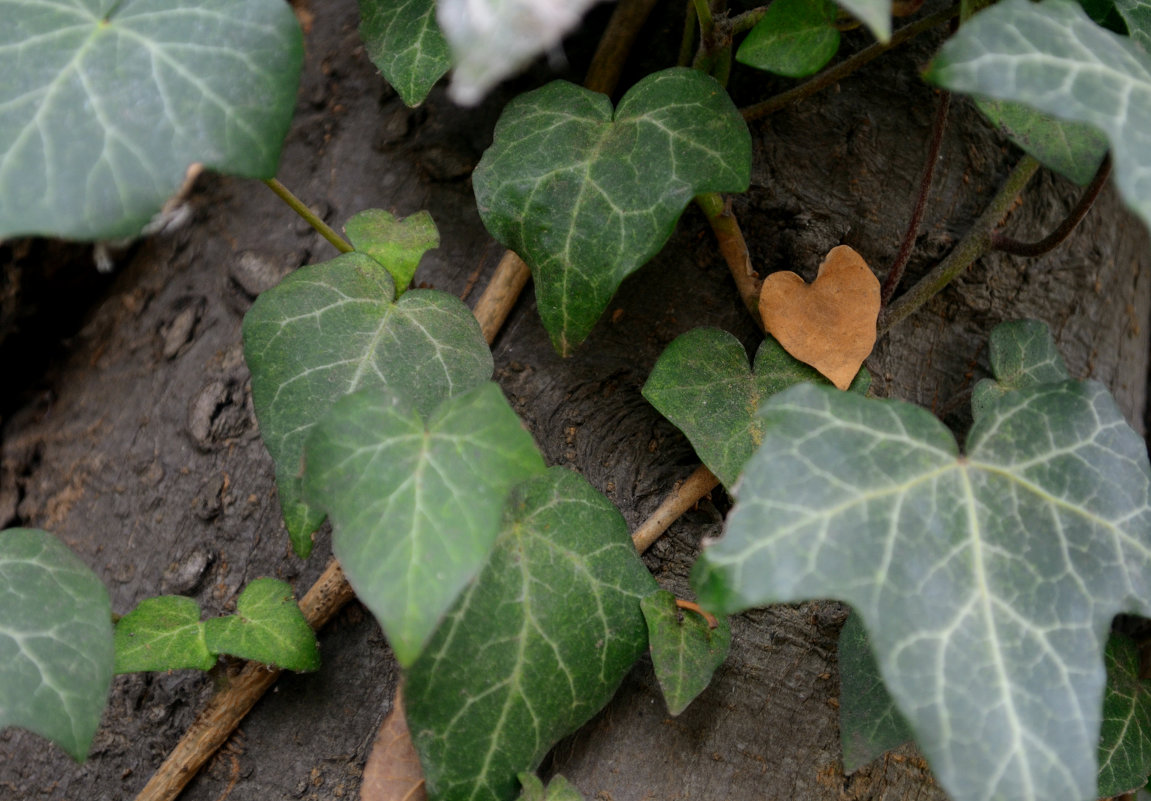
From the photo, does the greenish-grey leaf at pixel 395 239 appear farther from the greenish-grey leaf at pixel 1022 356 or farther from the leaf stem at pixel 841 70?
the greenish-grey leaf at pixel 1022 356

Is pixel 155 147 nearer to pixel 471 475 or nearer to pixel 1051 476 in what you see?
pixel 471 475

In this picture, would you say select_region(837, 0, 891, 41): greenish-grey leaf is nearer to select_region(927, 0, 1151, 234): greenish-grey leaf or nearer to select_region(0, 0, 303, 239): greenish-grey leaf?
select_region(927, 0, 1151, 234): greenish-grey leaf

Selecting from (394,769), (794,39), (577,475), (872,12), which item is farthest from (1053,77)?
(394,769)

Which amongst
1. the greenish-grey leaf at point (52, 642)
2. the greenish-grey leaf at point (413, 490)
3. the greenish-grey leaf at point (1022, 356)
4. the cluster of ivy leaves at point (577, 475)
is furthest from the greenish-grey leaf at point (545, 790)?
the greenish-grey leaf at point (1022, 356)

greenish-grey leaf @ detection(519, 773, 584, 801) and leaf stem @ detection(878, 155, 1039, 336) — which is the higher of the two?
leaf stem @ detection(878, 155, 1039, 336)

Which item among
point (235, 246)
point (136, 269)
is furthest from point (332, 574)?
point (136, 269)

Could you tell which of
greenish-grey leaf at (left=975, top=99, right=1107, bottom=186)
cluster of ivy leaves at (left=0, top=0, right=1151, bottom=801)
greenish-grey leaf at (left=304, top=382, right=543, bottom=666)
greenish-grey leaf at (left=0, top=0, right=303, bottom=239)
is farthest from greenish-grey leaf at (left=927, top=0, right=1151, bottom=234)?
greenish-grey leaf at (left=0, top=0, right=303, bottom=239)

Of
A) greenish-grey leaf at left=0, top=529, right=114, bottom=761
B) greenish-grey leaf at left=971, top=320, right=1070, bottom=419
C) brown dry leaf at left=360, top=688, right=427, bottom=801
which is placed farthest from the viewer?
greenish-grey leaf at left=971, top=320, right=1070, bottom=419
